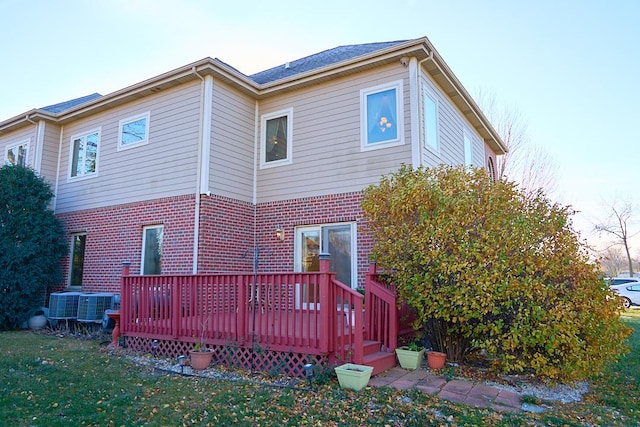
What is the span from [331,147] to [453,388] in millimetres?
5316

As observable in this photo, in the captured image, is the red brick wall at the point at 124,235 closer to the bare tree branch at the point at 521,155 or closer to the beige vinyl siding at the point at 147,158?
the beige vinyl siding at the point at 147,158

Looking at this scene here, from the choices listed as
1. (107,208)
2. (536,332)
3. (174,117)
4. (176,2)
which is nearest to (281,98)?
(174,117)

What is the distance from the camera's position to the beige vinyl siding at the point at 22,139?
11755 mm

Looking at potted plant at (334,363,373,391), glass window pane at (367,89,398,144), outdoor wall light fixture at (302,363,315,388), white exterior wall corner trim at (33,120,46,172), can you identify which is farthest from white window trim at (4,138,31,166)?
potted plant at (334,363,373,391)

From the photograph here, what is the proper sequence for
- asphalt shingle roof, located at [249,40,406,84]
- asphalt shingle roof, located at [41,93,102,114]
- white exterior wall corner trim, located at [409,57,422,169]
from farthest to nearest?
asphalt shingle roof, located at [41,93,102,114] < asphalt shingle roof, located at [249,40,406,84] < white exterior wall corner trim, located at [409,57,422,169]

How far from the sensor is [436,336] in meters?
6.18

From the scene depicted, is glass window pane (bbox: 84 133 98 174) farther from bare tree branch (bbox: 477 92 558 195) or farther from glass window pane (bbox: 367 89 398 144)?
bare tree branch (bbox: 477 92 558 195)

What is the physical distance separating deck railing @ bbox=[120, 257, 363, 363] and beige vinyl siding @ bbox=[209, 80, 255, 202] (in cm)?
249

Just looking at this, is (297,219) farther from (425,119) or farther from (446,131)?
(446,131)

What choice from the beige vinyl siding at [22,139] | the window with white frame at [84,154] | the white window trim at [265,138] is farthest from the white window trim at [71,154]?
the white window trim at [265,138]

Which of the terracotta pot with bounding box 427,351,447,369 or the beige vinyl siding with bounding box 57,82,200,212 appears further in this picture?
the beige vinyl siding with bounding box 57,82,200,212

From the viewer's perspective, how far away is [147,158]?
9820 mm

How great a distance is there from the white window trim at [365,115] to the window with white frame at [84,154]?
22.0ft

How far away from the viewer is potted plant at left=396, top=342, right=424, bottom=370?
5723 millimetres
